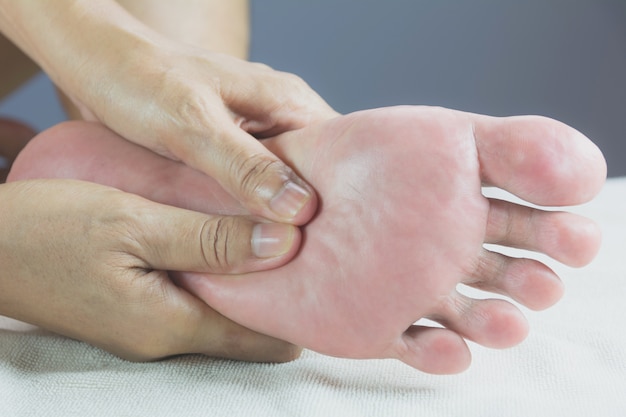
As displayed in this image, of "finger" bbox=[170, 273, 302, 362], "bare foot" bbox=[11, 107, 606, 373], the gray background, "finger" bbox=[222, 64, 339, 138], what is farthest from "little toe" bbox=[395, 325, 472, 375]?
the gray background

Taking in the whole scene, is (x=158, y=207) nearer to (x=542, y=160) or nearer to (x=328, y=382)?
(x=328, y=382)

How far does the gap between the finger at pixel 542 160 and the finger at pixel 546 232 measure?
0.9 inches

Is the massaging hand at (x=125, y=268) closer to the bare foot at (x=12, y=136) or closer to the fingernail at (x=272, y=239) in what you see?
the fingernail at (x=272, y=239)

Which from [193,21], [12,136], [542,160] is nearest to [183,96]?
[542,160]

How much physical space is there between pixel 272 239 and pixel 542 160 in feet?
0.71

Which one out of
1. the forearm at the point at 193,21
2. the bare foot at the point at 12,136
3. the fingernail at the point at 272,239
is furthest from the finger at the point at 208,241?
the bare foot at the point at 12,136

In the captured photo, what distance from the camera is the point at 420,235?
1.99ft

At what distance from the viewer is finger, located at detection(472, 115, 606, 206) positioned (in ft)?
1.90

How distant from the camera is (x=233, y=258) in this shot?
2.22 ft

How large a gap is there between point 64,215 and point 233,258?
0.15m

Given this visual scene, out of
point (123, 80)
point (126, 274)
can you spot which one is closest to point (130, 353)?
point (126, 274)

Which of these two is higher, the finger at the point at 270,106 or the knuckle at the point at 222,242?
the finger at the point at 270,106

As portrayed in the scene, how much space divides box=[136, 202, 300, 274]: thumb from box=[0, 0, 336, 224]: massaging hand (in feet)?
0.05

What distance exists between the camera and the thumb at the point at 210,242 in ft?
2.18
